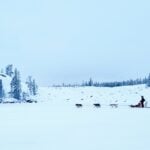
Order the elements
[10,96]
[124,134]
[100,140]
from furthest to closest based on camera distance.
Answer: [10,96]
[124,134]
[100,140]

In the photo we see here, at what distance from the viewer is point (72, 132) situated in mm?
14508

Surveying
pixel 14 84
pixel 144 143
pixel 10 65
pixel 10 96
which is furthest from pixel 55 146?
pixel 10 65

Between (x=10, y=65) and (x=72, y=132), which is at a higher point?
(x=10, y=65)

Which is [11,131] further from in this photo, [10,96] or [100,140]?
[10,96]

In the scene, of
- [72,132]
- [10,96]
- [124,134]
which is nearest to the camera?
[124,134]

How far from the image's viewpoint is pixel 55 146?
11.0 metres

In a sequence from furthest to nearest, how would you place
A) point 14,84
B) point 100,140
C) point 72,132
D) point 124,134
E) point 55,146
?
point 14,84 → point 72,132 → point 124,134 → point 100,140 → point 55,146

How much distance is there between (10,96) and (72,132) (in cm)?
9732

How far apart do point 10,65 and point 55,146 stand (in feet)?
445

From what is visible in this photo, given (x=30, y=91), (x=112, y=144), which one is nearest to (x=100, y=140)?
(x=112, y=144)

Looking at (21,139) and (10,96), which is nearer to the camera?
(21,139)

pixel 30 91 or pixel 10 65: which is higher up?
pixel 10 65

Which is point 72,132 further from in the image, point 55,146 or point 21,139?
point 55,146

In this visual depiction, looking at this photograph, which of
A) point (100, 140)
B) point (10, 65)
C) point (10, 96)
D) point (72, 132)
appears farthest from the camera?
point (10, 65)
